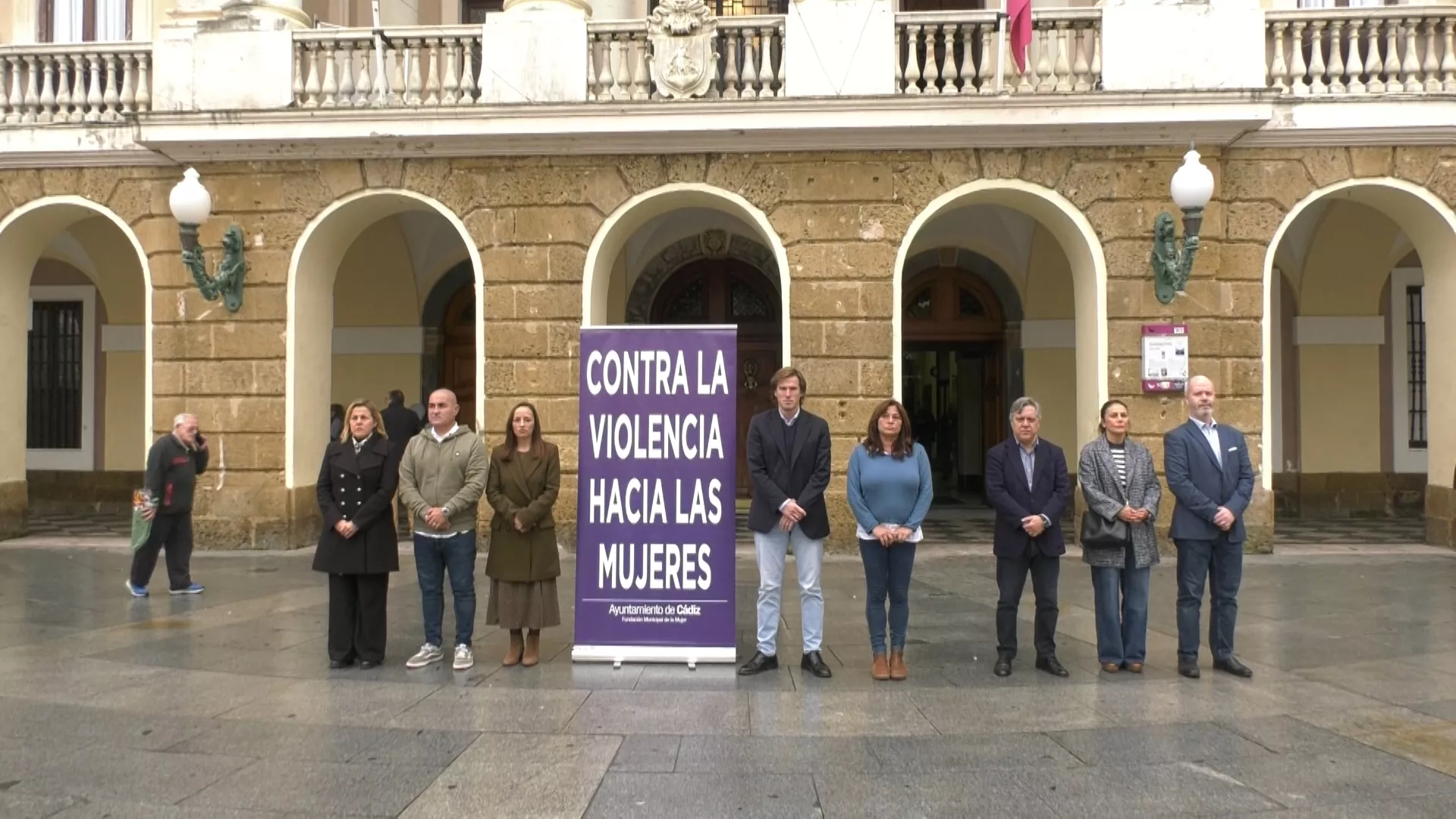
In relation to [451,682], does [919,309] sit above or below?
above

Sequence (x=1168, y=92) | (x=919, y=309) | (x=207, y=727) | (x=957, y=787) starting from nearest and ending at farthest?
(x=957, y=787)
(x=207, y=727)
(x=1168, y=92)
(x=919, y=309)

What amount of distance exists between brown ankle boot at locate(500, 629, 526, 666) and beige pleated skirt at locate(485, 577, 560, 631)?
0.15 metres

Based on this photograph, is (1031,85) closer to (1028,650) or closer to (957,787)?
(1028,650)

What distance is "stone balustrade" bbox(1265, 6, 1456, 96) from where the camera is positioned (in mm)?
10844

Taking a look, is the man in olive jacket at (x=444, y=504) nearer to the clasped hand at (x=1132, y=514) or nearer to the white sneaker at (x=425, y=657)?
the white sneaker at (x=425, y=657)

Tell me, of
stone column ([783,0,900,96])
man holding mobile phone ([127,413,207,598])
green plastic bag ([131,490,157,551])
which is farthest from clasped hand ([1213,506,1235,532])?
A: green plastic bag ([131,490,157,551])

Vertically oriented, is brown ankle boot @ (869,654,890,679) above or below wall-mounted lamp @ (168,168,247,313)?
Result: below

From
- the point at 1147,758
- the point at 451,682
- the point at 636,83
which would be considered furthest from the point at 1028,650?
the point at 636,83

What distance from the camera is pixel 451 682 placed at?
6176 mm

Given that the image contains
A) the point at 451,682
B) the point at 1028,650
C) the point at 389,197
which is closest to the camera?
the point at 451,682

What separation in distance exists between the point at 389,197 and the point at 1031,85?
760cm

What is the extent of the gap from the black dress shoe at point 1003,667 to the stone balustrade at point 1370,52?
803 cm

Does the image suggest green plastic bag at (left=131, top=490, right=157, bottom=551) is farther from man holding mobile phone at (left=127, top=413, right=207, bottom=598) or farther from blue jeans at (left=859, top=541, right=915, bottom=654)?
blue jeans at (left=859, top=541, right=915, bottom=654)

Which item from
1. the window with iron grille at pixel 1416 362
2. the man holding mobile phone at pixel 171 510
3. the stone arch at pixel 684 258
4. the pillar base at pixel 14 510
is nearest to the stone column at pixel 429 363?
the stone arch at pixel 684 258
